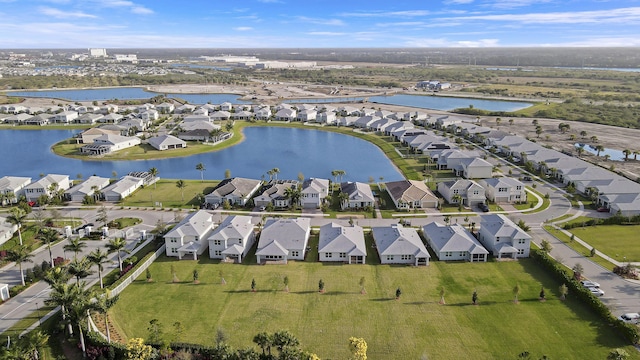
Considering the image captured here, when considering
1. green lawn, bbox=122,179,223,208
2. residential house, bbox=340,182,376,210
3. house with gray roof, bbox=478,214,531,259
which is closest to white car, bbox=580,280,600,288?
house with gray roof, bbox=478,214,531,259

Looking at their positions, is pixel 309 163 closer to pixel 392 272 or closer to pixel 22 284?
pixel 392 272

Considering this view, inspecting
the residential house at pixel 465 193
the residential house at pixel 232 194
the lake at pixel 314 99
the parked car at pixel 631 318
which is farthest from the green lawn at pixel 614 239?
the lake at pixel 314 99

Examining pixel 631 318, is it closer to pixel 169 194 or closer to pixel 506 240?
pixel 506 240

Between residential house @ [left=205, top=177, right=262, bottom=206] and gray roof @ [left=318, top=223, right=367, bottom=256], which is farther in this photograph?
residential house @ [left=205, top=177, right=262, bottom=206]

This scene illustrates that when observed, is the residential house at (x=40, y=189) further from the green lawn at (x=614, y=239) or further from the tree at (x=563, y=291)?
the green lawn at (x=614, y=239)

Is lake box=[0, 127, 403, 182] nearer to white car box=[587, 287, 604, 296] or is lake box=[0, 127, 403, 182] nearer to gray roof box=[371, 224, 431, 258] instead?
gray roof box=[371, 224, 431, 258]
